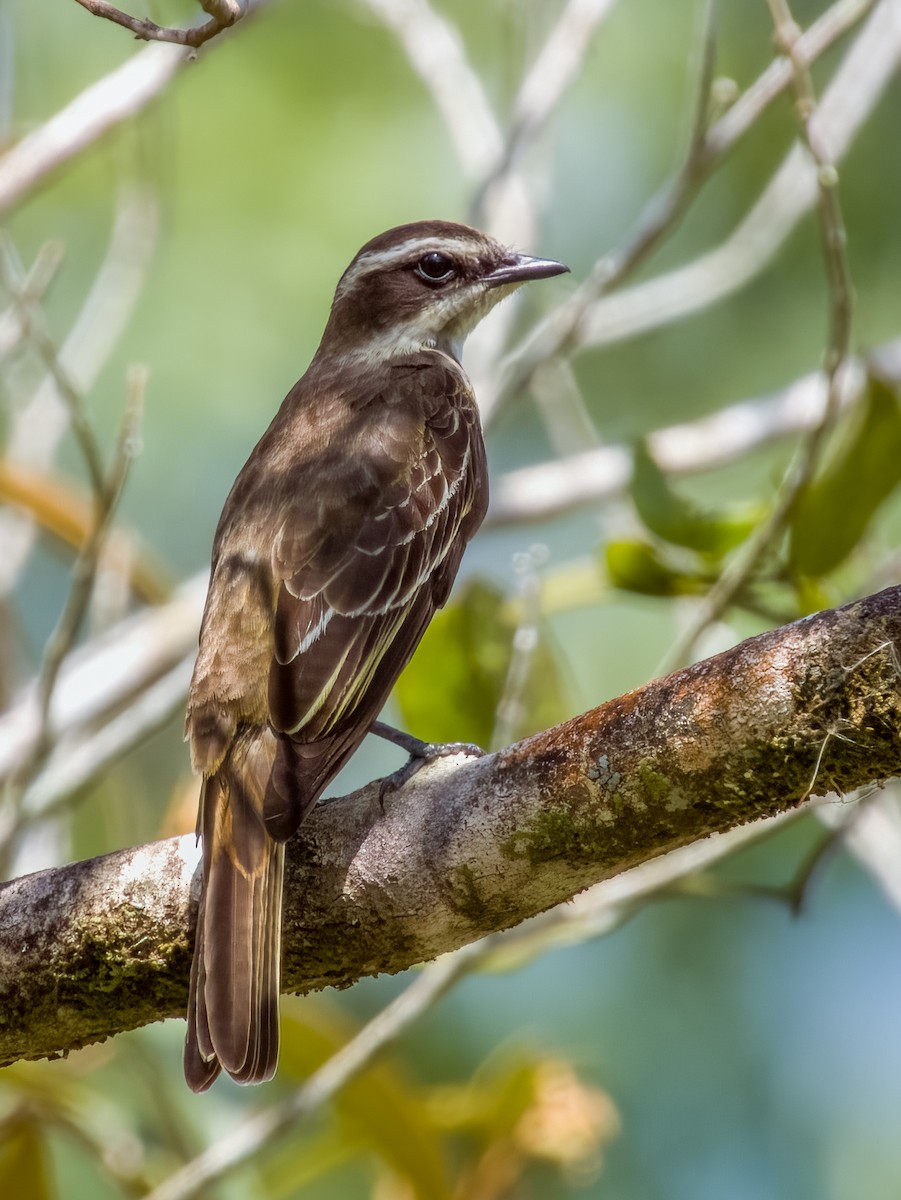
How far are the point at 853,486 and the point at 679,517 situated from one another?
1.68 feet

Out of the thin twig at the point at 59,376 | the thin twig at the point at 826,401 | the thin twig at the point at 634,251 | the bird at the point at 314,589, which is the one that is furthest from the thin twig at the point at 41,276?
the thin twig at the point at 826,401

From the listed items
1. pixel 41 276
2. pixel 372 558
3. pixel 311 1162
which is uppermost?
pixel 41 276

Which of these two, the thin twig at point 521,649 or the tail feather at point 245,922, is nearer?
the tail feather at point 245,922

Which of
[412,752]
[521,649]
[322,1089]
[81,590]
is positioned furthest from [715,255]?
[322,1089]

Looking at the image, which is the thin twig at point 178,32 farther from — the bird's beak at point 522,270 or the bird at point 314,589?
the bird's beak at point 522,270

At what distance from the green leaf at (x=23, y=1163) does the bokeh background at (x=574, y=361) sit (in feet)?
6.58

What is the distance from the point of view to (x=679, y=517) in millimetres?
5000

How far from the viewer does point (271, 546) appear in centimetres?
494

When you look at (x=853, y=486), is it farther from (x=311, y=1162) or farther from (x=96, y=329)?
(x=96, y=329)

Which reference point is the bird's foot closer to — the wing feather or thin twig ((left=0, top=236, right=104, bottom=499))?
the wing feather

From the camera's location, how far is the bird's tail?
154 inches

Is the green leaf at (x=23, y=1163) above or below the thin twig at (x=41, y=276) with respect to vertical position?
below

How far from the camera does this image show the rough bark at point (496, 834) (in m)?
3.29

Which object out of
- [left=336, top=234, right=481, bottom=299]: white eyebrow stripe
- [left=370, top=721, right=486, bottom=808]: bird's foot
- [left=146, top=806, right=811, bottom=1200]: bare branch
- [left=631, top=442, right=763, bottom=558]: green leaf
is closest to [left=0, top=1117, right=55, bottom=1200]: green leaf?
[left=146, top=806, right=811, bottom=1200]: bare branch
